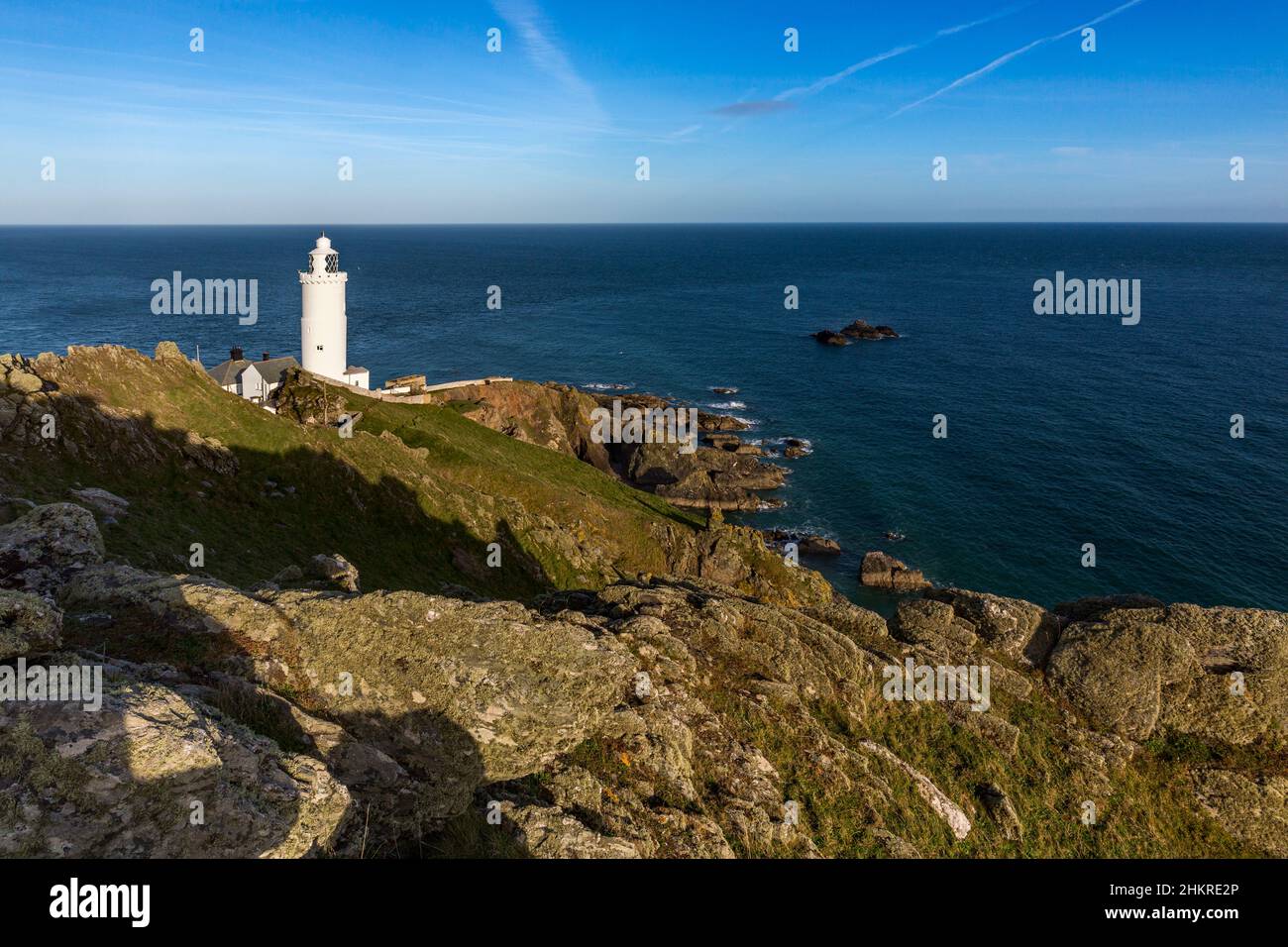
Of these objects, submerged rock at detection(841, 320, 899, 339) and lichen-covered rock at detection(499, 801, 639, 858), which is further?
submerged rock at detection(841, 320, 899, 339)

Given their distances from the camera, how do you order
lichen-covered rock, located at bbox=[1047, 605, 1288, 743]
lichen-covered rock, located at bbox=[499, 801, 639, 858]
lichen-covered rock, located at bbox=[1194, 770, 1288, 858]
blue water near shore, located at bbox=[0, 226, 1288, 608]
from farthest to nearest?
blue water near shore, located at bbox=[0, 226, 1288, 608] < lichen-covered rock, located at bbox=[1047, 605, 1288, 743] < lichen-covered rock, located at bbox=[1194, 770, 1288, 858] < lichen-covered rock, located at bbox=[499, 801, 639, 858]

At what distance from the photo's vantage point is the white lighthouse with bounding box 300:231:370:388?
66500 mm

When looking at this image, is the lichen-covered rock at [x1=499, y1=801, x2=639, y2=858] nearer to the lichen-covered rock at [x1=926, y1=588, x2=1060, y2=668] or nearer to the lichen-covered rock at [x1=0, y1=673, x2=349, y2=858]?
the lichen-covered rock at [x1=0, y1=673, x2=349, y2=858]

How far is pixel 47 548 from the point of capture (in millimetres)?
15805

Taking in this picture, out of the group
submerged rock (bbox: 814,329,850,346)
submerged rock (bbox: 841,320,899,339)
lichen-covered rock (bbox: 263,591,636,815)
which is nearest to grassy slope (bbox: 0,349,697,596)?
lichen-covered rock (bbox: 263,591,636,815)

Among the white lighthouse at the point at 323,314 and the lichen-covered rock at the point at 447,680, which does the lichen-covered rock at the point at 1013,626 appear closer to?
the lichen-covered rock at the point at 447,680

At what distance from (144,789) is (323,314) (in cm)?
6582

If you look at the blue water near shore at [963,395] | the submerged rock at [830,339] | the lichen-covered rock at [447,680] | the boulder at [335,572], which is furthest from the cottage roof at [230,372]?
the submerged rock at [830,339]

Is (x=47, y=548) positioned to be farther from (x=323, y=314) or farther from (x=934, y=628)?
(x=323, y=314)

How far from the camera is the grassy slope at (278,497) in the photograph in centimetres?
2658

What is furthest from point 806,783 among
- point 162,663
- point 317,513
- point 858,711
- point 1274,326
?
point 1274,326

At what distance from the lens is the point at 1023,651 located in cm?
2472

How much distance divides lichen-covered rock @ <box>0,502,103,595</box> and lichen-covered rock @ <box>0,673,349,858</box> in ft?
25.0
